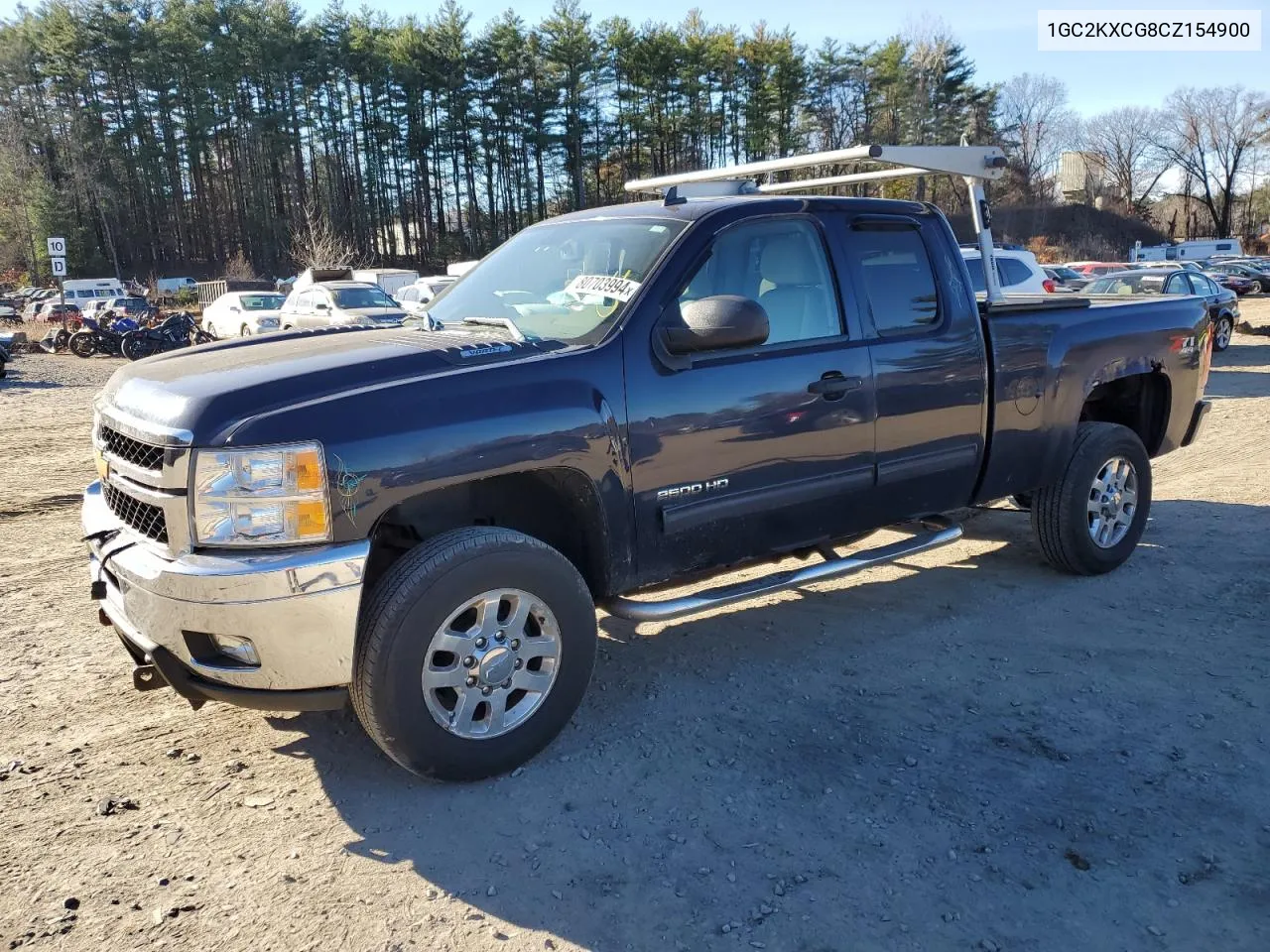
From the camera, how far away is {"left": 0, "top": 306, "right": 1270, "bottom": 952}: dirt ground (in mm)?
2705

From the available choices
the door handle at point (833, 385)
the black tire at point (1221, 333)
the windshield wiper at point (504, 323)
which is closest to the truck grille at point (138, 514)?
the windshield wiper at point (504, 323)

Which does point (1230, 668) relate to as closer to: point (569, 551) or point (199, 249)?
point (569, 551)

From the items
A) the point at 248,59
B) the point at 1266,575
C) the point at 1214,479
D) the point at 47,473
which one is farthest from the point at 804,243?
the point at 248,59

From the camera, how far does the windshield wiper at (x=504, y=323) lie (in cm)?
375

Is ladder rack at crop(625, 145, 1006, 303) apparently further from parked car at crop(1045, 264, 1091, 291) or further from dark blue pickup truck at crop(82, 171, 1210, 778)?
parked car at crop(1045, 264, 1091, 291)

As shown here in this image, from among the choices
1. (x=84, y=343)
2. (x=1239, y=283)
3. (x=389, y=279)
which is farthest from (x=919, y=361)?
(x=1239, y=283)

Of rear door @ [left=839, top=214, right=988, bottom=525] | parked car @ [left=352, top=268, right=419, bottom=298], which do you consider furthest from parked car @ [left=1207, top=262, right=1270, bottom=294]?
rear door @ [left=839, top=214, right=988, bottom=525]

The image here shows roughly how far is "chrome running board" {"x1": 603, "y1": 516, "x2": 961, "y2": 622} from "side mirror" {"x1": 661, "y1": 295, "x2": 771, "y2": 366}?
1.00 m

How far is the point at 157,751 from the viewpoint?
12.0 feet

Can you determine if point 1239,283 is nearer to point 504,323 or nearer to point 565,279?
point 565,279

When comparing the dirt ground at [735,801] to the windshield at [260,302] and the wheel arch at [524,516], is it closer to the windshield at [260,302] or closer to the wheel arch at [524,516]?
the wheel arch at [524,516]

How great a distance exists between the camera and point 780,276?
4188 mm

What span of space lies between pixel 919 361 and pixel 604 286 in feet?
5.10

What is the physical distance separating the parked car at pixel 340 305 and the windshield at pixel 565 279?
15732 mm
